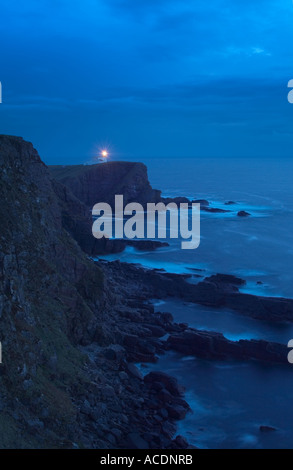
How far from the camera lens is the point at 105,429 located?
63.5 ft

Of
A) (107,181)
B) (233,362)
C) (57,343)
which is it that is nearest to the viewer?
(57,343)

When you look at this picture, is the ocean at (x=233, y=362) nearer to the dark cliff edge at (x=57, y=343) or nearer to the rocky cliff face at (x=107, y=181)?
the dark cliff edge at (x=57, y=343)

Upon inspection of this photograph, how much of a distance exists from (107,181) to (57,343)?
74.7m

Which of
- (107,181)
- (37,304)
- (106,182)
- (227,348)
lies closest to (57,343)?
(37,304)

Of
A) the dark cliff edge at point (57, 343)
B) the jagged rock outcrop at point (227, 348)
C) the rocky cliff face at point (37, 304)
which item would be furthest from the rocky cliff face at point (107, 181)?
the jagged rock outcrop at point (227, 348)

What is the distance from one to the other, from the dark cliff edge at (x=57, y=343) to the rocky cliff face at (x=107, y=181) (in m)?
61.6

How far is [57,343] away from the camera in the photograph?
2236cm

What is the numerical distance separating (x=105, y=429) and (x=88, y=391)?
2221 mm

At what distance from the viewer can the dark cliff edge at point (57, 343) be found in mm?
17812

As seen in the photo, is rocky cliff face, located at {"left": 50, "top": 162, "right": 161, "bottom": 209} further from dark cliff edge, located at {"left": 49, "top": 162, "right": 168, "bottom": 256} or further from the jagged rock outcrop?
the jagged rock outcrop

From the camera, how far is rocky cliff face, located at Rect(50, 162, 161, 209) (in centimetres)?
9282

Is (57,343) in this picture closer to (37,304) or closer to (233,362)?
(37,304)
